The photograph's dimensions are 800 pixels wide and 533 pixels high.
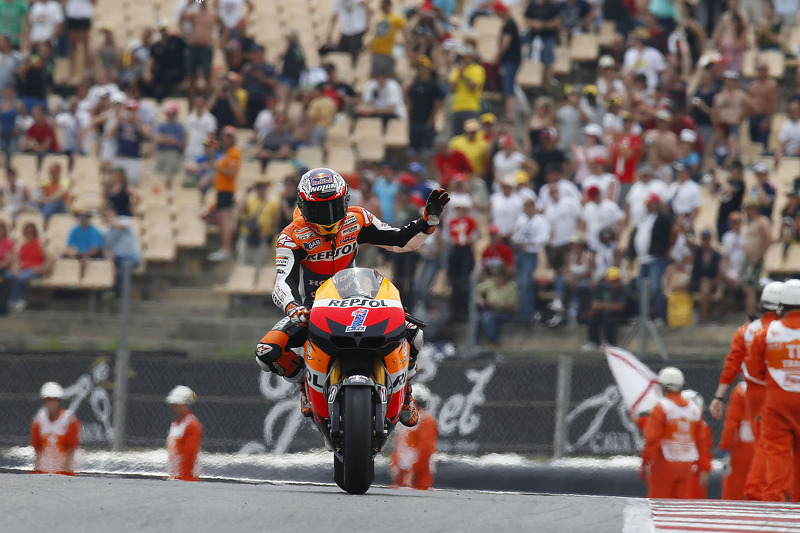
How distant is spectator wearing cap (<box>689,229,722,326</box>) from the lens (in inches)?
603

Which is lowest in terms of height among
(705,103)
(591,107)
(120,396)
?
(120,396)

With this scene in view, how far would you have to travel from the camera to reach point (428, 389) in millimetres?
14336

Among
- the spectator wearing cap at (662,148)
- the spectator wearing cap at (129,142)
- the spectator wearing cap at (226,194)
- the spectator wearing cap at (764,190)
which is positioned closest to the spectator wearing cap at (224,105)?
the spectator wearing cap at (129,142)

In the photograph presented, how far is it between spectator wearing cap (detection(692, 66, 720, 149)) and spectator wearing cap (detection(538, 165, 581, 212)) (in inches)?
83.9

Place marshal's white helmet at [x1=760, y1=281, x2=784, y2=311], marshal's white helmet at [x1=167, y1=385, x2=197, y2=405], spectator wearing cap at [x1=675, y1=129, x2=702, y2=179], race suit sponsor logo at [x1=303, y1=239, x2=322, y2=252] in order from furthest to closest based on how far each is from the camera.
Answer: spectator wearing cap at [x1=675, y1=129, x2=702, y2=179]
marshal's white helmet at [x1=167, y1=385, x2=197, y2=405]
marshal's white helmet at [x1=760, y1=281, x2=784, y2=311]
race suit sponsor logo at [x1=303, y1=239, x2=322, y2=252]

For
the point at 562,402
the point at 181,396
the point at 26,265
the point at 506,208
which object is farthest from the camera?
the point at 26,265

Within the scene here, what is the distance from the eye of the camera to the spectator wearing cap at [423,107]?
19.1 meters

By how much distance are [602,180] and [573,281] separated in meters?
1.81

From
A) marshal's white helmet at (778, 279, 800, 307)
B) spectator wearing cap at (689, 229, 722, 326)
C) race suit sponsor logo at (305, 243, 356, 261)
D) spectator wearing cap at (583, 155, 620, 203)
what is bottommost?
spectator wearing cap at (689, 229, 722, 326)

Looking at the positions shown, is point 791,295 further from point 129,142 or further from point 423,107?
point 129,142

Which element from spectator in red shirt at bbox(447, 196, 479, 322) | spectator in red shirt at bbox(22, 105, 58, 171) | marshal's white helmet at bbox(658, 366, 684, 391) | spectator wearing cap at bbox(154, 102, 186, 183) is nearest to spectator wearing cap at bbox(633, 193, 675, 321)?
spectator in red shirt at bbox(447, 196, 479, 322)

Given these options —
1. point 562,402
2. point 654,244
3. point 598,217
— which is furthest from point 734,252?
point 562,402

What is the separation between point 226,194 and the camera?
1852 centimetres

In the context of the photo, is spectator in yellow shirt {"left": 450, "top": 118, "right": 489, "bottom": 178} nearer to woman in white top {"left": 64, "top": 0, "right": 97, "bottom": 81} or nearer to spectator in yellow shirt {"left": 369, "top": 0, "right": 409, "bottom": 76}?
spectator in yellow shirt {"left": 369, "top": 0, "right": 409, "bottom": 76}
